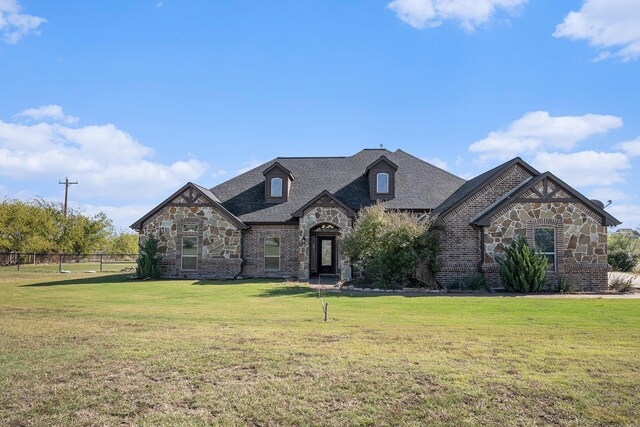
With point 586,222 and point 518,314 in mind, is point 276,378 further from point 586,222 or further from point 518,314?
point 586,222

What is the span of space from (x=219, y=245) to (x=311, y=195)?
20.1ft

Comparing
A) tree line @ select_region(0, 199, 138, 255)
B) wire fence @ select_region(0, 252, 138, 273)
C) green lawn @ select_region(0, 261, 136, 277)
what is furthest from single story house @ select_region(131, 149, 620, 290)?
tree line @ select_region(0, 199, 138, 255)

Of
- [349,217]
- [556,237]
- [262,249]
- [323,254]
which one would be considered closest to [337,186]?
[323,254]

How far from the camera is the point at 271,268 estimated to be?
985 inches

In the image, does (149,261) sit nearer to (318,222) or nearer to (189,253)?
(189,253)

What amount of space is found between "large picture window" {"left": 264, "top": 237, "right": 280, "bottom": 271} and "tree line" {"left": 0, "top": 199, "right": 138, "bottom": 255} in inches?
955

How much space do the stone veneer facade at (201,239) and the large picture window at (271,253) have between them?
147 centimetres

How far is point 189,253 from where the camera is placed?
81.7 feet

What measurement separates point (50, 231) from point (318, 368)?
4142cm

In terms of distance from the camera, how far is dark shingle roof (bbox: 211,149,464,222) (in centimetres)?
2538

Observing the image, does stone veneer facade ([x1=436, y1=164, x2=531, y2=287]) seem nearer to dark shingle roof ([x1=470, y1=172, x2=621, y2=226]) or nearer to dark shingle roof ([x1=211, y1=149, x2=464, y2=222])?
dark shingle roof ([x1=470, y1=172, x2=621, y2=226])

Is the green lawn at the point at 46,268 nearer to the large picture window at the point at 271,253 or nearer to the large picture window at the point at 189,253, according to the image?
the large picture window at the point at 189,253

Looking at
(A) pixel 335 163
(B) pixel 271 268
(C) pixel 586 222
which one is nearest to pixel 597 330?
(C) pixel 586 222

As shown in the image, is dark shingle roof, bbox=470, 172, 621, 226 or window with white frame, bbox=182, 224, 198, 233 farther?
window with white frame, bbox=182, 224, 198, 233
